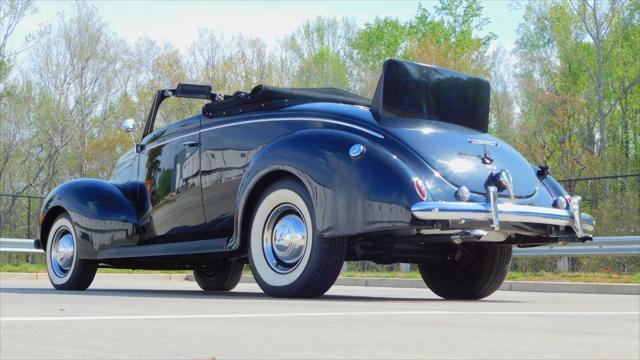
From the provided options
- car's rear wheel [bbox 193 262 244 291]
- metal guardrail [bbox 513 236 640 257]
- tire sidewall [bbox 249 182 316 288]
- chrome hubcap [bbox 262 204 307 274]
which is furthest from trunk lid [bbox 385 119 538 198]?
metal guardrail [bbox 513 236 640 257]

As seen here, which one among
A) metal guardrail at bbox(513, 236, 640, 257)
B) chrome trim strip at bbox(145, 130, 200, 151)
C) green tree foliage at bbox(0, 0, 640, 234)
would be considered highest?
green tree foliage at bbox(0, 0, 640, 234)

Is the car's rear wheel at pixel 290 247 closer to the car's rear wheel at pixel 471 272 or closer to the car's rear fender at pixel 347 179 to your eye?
the car's rear fender at pixel 347 179

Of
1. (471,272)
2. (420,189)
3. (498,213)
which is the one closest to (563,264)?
(471,272)

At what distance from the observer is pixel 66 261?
9.04 m

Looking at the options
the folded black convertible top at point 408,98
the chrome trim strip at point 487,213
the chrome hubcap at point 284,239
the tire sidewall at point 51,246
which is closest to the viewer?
the chrome trim strip at point 487,213

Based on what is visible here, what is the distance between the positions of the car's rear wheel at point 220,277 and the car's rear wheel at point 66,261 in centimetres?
130

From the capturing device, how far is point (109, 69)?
42750 mm

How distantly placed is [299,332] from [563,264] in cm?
1319

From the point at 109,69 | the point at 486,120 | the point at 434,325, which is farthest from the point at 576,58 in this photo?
the point at 434,325

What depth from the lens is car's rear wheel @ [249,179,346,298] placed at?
657 cm

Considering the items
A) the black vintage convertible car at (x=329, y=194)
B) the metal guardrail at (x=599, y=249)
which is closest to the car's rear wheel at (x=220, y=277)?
the black vintage convertible car at (x=329, y=194)

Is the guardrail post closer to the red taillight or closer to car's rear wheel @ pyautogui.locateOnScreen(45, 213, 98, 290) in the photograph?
car's rear wheel @ pyautogui.locateOnScreen(45, 213, 98, 290)

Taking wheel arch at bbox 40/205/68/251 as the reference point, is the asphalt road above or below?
below

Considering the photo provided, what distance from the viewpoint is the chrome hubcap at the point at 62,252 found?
29.5 ft
